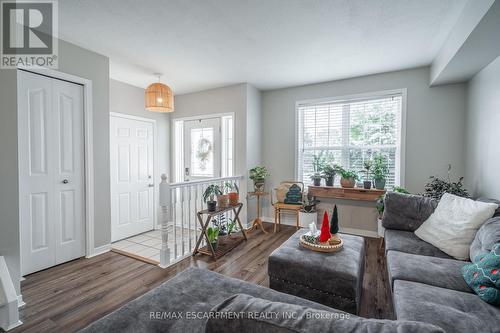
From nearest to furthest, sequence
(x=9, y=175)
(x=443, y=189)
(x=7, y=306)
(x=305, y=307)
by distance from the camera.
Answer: (x=305, y=307) → (x=7, y=306) → (x=9, y=175) → (x=443, y=189)

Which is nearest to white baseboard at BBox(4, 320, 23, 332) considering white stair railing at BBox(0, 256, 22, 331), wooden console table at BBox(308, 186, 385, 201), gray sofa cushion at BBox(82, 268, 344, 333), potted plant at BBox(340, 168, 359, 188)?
white stair railing at BBox(0, 256, 22, 331)

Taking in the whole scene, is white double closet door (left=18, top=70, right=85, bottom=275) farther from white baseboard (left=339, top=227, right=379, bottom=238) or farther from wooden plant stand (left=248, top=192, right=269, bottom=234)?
white baseboard (left=339, top=227, right=379, bottom=238)

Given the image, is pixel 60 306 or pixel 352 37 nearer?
pixel 60 306

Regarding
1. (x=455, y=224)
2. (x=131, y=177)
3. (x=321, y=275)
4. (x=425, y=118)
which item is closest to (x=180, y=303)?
(x=321, y=275)

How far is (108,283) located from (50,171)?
1.42 m

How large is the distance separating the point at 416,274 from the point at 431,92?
289 centimetres

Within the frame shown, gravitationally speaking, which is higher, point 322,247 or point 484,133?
point 484,133

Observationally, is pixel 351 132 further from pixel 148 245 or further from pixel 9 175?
pixel 9 175

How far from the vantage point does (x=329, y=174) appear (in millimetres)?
3855

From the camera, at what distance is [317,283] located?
5.85ft

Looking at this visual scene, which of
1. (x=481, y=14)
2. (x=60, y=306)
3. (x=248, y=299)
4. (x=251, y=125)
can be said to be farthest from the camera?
(x=251, y=125)

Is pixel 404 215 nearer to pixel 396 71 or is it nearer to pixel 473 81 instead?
pixel 473 81

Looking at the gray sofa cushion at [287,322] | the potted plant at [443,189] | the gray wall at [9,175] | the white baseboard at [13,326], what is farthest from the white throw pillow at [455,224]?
the gray wall at [9,175]

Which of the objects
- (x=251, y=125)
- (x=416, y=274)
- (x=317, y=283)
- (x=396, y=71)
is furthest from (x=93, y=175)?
(x=396, y=71)
